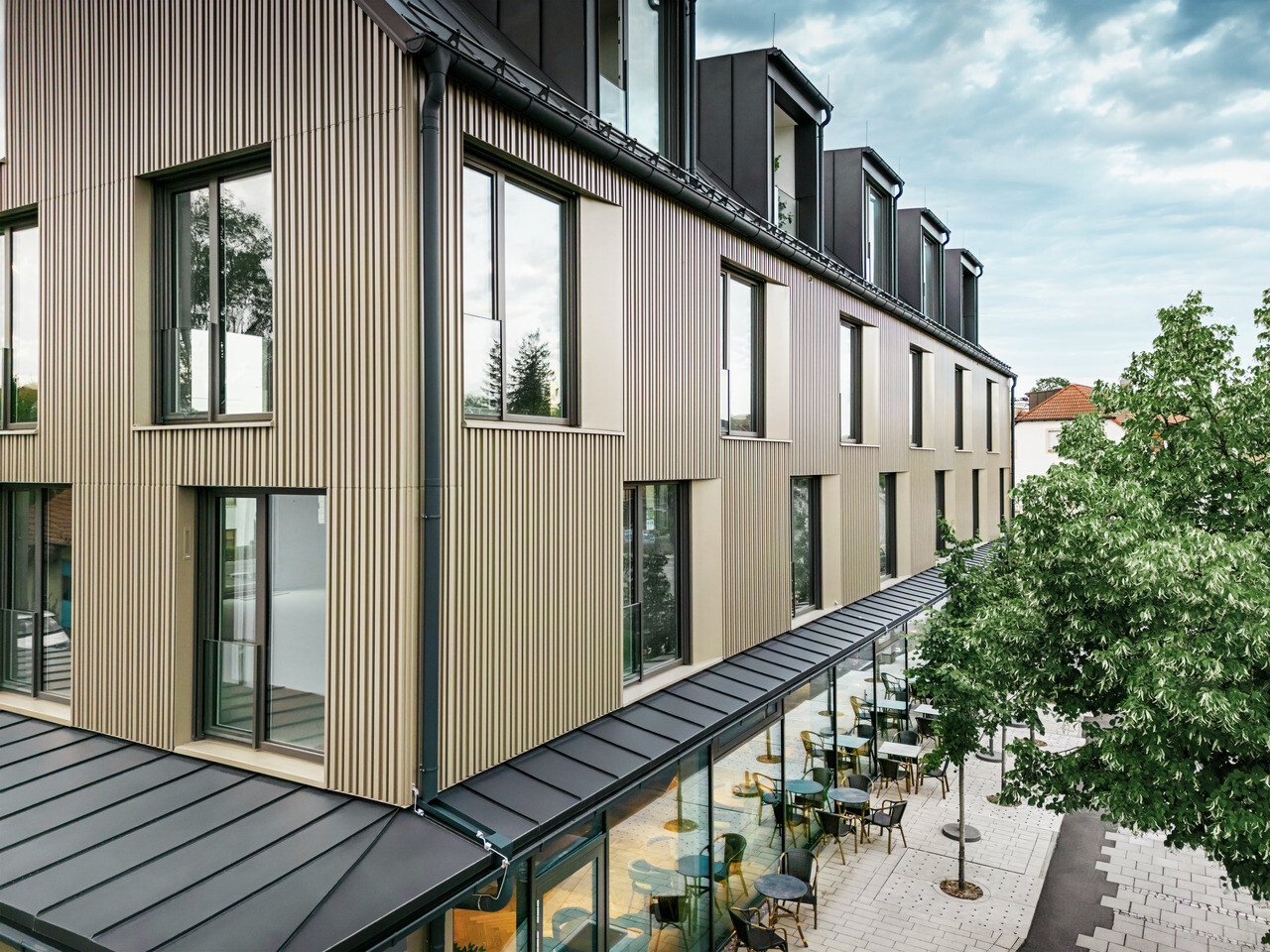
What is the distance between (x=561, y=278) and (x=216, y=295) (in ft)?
9.34

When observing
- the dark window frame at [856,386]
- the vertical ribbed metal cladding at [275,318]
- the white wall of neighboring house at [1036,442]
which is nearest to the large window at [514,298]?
the vertical ribbed metal cladding at [275,318]

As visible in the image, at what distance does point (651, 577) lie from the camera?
8812 mm

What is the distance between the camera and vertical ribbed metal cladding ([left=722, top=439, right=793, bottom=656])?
971 cm

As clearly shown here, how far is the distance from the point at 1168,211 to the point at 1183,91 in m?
12.9

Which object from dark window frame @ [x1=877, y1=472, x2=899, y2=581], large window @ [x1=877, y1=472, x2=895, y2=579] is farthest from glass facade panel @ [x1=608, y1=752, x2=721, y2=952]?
dark window frame @ [x1=877, y1=472, x2=899, y2=581]

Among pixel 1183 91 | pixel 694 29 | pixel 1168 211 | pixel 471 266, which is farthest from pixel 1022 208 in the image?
pixel 471 266

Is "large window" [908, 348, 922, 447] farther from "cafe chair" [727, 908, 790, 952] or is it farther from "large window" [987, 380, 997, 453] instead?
"cafe chair" [727, 908, 790, 952]

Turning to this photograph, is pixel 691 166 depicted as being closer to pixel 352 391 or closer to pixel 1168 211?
pixel 352 391

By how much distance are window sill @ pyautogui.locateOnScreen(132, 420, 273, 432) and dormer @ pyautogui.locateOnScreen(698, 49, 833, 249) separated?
7804 mm

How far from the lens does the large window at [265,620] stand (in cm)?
609

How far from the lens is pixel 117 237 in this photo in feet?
22.9

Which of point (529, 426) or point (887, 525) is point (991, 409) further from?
point (529, 426)

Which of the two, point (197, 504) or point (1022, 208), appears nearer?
point (197, 504)

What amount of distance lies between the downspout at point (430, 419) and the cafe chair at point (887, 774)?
35.5ft
